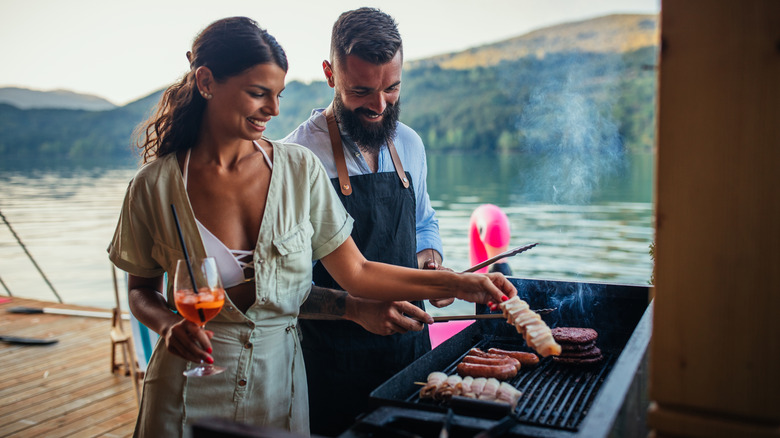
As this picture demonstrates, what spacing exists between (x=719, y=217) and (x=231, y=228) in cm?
148

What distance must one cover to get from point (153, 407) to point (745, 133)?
6.11ft

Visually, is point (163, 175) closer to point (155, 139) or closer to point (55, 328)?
point (155, 139)

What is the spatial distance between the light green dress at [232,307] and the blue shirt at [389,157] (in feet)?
2.04

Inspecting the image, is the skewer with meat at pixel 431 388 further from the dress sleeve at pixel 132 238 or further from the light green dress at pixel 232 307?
the dress sleeve at pixel 132 238

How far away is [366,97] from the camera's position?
272 centimetres

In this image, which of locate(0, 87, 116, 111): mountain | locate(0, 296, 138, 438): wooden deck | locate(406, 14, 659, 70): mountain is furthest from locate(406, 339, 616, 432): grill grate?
locate(0, 87, 116, 111): mountain

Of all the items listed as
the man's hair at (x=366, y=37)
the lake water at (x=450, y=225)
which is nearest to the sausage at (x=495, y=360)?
the man's hair at (x=366, y=37)

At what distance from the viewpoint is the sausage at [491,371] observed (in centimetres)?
228

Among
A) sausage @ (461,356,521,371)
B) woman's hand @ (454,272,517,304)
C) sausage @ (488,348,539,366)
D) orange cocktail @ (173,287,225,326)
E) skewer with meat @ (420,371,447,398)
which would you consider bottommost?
sausage @ (488,348,539,366)

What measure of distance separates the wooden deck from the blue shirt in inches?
120

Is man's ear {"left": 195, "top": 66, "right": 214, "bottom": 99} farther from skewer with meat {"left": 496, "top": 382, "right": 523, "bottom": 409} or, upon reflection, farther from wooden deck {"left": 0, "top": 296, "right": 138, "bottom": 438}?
wooden deck {"left": 0, "top": 296, "right": 138, "bottom": 438}

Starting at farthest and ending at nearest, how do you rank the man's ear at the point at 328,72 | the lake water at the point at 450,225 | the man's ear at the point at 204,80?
the lake water at the point at 450,225
the man's ear at the point at 328,72
the man's ear at the point at 204,80

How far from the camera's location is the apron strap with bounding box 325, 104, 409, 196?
271cm

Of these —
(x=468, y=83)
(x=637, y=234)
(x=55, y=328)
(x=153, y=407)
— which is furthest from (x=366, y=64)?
(x=468, y=83)
